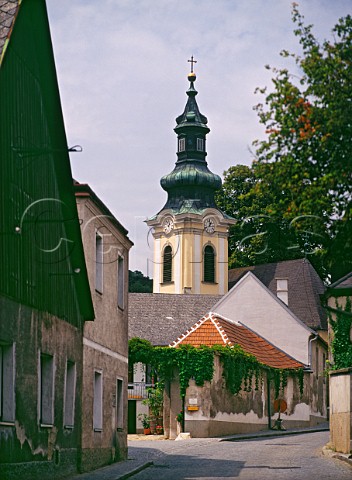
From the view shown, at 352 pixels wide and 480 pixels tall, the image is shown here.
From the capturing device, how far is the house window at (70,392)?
20141mm

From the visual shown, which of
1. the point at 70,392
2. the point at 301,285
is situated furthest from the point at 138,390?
the point at 70,392

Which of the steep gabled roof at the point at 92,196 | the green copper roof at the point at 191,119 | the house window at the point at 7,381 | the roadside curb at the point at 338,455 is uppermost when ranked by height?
the green copper roof at the point at 191,119

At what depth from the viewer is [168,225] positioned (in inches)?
3152

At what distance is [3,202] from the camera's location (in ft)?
51.6

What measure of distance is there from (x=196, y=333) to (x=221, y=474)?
22262mm

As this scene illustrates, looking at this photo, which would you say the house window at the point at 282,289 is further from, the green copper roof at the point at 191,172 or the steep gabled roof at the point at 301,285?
the green copper roof at the point at 191,172

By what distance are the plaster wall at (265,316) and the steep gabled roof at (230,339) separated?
5.72 metres

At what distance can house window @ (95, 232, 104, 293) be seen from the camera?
22.8 metres

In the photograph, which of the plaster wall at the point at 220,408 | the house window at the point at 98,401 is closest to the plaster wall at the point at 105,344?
the house window at the point at 98,401

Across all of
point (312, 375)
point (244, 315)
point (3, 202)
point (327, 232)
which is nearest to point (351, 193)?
point (327, 232)

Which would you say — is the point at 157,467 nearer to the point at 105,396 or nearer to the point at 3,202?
the point at 105,396

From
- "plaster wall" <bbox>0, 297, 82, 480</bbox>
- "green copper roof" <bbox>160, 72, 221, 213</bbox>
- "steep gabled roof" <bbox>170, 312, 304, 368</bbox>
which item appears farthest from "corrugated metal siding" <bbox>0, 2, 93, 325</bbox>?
"green copper roof" <bbox>160, 72, 221, 213</bbox>

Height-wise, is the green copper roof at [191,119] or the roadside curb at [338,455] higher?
the green copper roof at [191,119]

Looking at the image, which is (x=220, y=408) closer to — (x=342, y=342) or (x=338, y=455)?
(x=342, y=342)
